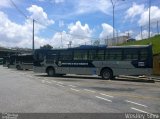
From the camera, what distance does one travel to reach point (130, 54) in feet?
99.9

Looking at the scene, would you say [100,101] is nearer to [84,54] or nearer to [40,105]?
[40,105]

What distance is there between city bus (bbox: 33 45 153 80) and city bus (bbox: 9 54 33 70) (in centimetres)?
1996

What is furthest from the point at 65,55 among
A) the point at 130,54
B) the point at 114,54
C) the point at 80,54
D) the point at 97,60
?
the point at 130,54

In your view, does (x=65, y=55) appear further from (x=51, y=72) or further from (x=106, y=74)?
(x=106, y=74)

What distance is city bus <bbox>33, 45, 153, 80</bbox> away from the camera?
29716mm

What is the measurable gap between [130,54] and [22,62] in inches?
1190

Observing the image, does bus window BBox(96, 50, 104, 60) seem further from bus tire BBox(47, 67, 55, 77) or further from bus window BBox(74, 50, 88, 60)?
bus tire BBox(47, 67, 55, 77)

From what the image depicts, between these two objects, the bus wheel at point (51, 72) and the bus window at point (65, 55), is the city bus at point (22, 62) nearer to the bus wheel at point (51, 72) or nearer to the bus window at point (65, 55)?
the bus wheel at point (51, 72)

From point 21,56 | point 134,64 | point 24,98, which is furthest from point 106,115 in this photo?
point 21,56

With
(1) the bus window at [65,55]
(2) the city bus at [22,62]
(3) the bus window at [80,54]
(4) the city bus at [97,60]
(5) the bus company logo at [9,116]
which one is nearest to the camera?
(5) the bus company logo at [9,116]

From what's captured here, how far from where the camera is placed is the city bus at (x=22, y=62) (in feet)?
184

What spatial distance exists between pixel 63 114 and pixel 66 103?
2773 millimetres

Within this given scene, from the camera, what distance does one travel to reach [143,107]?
43.5 feet

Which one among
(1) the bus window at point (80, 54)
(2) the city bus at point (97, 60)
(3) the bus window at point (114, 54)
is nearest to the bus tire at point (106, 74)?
(2) the city bus at point (97, 60)
